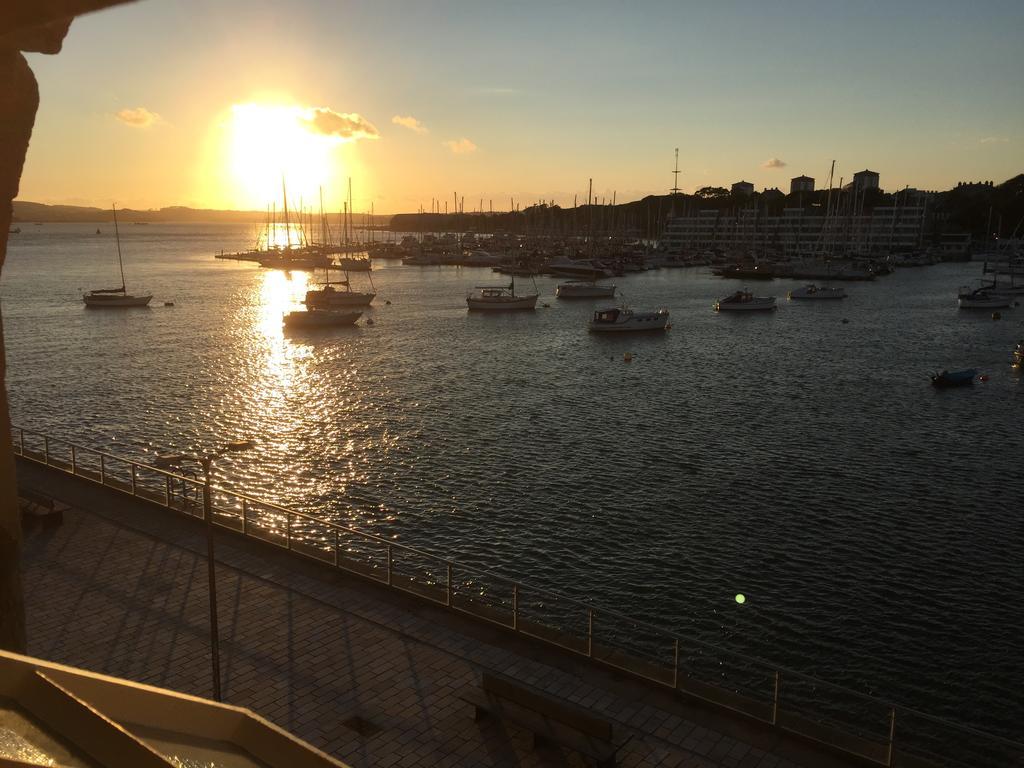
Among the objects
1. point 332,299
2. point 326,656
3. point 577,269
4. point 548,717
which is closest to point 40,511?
point 326,656

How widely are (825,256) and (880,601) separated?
143479mm

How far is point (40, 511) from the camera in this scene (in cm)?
1978

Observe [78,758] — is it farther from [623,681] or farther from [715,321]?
[715,321]

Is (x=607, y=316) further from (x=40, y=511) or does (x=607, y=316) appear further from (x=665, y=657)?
(x=40, y=511)

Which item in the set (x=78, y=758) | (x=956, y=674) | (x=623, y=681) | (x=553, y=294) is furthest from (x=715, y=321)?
(x=78, y=758)

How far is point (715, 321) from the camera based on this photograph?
79.1 meters

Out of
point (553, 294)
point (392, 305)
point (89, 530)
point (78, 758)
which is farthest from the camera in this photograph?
point (553, 294)

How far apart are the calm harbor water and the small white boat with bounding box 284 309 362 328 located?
9.89ft

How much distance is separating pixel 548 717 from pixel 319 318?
211 ft

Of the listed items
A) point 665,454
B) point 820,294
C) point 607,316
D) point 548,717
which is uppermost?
point 548,717

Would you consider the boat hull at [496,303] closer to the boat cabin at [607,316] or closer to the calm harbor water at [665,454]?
the calm harbor water at [665,454]

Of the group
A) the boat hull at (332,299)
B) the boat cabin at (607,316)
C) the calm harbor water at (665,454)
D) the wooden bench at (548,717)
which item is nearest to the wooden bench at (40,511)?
the calm harbor water at (665,454)

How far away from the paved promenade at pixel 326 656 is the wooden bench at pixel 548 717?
1.00ft

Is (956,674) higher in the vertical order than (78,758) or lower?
lower
